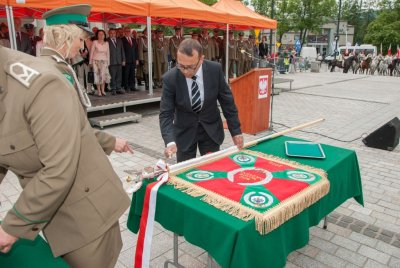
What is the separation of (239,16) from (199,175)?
9.93 meters

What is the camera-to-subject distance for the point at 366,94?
12.8 metres

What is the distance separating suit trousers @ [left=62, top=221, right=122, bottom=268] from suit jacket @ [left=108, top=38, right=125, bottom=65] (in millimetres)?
8354

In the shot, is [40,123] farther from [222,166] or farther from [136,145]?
[136,145]

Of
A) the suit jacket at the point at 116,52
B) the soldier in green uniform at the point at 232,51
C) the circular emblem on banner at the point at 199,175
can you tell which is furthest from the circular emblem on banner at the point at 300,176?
the soldier in green uniform at the point at 232,51

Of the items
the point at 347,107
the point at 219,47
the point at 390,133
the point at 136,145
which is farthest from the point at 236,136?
the point at 219,47

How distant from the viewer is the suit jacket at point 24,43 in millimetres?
8641

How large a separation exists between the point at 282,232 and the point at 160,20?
12778 mm

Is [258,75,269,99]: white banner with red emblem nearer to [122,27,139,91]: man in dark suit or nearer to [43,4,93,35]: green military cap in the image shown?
[122,27,139,91]: man in dark suit

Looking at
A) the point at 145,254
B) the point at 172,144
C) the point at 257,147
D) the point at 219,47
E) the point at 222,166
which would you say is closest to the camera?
the point at 145,254

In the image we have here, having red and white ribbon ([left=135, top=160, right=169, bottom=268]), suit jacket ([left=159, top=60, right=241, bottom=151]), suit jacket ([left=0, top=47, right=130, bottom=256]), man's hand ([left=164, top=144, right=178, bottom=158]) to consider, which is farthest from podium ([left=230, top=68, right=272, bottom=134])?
suit jacket ([left=0, top=47, right=130, bottom=256])

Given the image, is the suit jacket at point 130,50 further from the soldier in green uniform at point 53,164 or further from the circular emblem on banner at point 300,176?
the soldier in green uniform at point 53,164

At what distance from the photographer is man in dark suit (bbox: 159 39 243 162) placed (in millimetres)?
2949

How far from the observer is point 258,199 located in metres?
1.94

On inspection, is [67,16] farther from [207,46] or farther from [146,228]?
[207,46]
